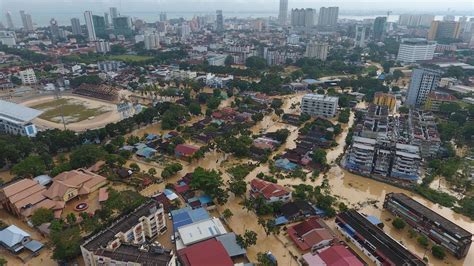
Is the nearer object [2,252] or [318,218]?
[2,252]

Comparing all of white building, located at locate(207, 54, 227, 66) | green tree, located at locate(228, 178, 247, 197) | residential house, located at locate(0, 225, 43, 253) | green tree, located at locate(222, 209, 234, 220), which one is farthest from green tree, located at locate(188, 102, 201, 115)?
white building, located at locate(207, 54, 227, 66)

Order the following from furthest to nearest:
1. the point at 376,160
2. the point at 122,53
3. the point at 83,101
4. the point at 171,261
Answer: the point at 122,53, the point at 83,101, the point at 376,160, the point at 171,261

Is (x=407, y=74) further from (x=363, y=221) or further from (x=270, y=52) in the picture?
(x=363, y=221)

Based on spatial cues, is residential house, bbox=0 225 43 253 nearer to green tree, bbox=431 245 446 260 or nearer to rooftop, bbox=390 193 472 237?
green tree, bbox=431 245 446 260

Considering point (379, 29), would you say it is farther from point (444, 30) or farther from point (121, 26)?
point (121, 26)

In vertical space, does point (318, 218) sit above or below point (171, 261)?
below

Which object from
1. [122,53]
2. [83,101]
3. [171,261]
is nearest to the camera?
[171,261]

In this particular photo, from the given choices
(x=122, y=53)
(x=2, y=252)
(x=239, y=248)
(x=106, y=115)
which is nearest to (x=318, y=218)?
(x=239, y=248)

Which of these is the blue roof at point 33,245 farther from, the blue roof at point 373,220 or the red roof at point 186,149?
the blue roof at point 373,220
